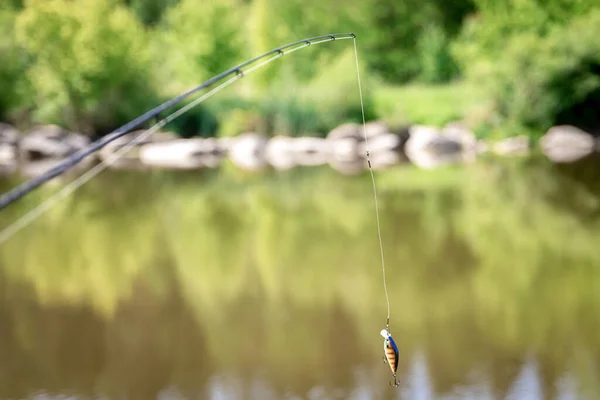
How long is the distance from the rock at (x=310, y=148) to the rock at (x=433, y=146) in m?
2.86

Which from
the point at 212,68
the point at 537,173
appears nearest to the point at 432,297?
the point at 537,173

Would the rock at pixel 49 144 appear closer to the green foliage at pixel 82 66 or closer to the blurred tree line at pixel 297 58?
the green foliage at pixel 82 66

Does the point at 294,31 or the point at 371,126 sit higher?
the point at 294,31

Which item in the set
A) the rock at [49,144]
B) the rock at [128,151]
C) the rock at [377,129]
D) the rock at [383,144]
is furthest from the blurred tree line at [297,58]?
the rock at [383,144]

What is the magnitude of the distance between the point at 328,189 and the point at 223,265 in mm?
6954

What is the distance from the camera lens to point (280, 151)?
30250 mm

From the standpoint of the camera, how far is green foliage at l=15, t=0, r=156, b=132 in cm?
3378

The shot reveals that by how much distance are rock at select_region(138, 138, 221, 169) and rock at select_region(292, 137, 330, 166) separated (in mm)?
2770

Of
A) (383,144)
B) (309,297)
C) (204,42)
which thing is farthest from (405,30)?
(309,297)

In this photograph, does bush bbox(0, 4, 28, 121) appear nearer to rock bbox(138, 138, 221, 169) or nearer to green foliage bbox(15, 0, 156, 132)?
green foliage bbox(15, 0, 156, 132)

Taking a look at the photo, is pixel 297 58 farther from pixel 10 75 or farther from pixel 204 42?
pixel 10 75

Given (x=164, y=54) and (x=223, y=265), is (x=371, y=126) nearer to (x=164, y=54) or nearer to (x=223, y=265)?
(x=164, y=54)

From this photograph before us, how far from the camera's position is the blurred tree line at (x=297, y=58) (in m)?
27.8

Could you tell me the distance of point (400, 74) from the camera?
40938 millimetres
